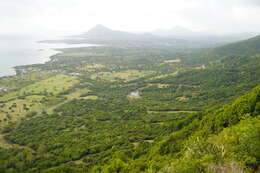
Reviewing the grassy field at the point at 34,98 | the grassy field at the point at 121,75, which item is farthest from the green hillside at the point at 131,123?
the grassy field at the point at 121,75

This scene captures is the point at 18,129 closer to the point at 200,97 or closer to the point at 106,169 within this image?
the point at 106,169

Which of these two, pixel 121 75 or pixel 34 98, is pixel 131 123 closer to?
pixel 34 98

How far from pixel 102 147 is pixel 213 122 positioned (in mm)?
29392

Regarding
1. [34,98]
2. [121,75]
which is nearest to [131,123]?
[34,98]

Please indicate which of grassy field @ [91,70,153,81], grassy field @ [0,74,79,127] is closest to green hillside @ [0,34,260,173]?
grassy field @ [0,74,79,127]

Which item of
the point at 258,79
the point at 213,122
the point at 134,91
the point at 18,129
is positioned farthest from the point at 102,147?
the point at 258,79

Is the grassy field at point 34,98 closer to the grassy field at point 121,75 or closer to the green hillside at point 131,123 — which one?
the green hillside at point 131,123

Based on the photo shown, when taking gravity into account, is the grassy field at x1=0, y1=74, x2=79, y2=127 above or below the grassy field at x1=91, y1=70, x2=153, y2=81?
below

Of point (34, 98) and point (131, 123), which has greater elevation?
point (34, 98)

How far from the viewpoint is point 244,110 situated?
4306cm

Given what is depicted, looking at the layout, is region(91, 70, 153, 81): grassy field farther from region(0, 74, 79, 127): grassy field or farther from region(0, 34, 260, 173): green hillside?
region(0, 74, 79, 127): grassy field

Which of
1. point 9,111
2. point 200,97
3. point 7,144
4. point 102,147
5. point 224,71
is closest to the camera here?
point 102,147

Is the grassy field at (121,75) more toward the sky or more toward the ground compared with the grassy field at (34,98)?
more toward the sky

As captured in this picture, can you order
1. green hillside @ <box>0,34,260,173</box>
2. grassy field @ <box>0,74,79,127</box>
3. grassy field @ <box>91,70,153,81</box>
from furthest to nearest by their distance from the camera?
grassy field @ <box>91,70,153,81</box> < grassy field @ <box>0,74,79,127</box> < green hillside @ <box>0,34,260,173</box>
